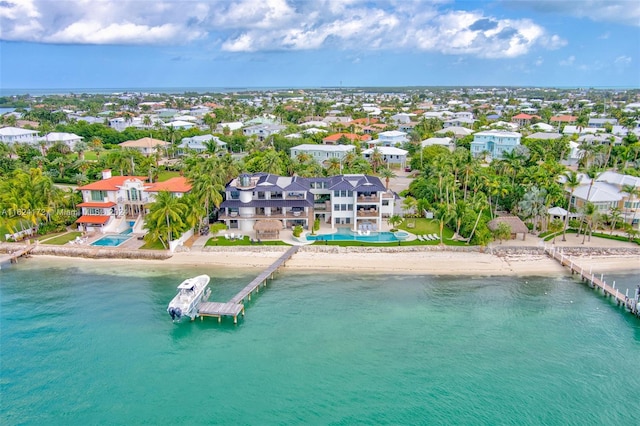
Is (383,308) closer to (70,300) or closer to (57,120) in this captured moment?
(70,300)

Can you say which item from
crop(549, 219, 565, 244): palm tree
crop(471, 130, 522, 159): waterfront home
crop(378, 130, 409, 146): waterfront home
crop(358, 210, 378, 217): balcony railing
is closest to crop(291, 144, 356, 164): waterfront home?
crop(378, 130, 409, 146): waterfront home

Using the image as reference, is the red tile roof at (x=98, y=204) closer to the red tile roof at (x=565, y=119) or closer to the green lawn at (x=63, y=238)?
the green lawn at (x=63, y=238)

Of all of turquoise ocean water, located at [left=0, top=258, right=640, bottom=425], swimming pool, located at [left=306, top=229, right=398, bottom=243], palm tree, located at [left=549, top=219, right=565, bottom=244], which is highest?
palm tree, located at [left=549, top=219, right=565, bottom=244]

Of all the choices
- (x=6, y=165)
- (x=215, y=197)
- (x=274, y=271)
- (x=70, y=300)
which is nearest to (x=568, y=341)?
(x=274, y=271)

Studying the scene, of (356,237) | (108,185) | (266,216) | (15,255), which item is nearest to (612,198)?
(356,237)

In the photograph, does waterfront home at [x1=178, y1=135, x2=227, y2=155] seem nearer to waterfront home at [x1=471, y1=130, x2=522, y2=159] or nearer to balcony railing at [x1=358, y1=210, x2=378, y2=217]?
balcony railing at [x1=358, y1=210, x2=378, y2=217]

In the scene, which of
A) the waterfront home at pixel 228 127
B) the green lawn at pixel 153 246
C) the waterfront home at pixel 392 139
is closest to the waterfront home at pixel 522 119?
the waterfront home at pixel 392 139
